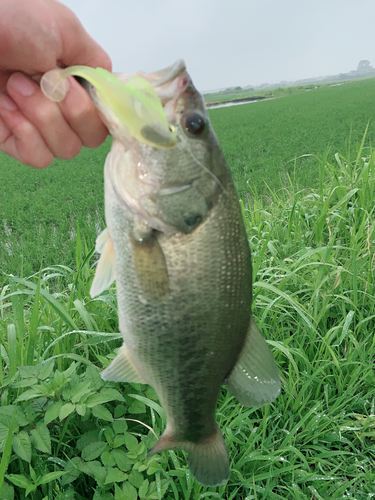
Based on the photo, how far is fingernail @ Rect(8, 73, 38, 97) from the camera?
50.3 inches

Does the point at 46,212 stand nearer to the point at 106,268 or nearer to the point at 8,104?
the point at 8,104

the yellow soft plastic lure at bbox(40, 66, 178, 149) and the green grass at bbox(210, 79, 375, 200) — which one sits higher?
the yellow soft plastic lure at bbox(40, 66, 178, 149)

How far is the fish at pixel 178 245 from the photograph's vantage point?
1.07m

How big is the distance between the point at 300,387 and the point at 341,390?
0.25 meters

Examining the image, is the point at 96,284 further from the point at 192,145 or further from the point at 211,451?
the point at 211,451

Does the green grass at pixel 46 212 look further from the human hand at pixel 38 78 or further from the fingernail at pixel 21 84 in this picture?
the fingernail at pixel 21 84

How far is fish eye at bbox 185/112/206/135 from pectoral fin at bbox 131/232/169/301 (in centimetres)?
37

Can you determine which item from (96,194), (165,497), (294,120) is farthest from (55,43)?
(294,120)

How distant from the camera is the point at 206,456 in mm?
1227

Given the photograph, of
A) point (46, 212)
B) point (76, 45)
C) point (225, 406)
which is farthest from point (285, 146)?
point (76, 45)

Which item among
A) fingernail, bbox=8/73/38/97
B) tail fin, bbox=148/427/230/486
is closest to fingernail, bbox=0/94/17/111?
fingernail, bbox=8/73/38/97

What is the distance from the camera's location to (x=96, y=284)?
1.17 metres

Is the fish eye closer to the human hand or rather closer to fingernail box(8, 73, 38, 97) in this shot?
the human hand

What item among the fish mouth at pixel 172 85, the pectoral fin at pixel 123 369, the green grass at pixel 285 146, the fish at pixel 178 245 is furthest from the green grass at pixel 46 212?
the green grass at pixel 285 146
